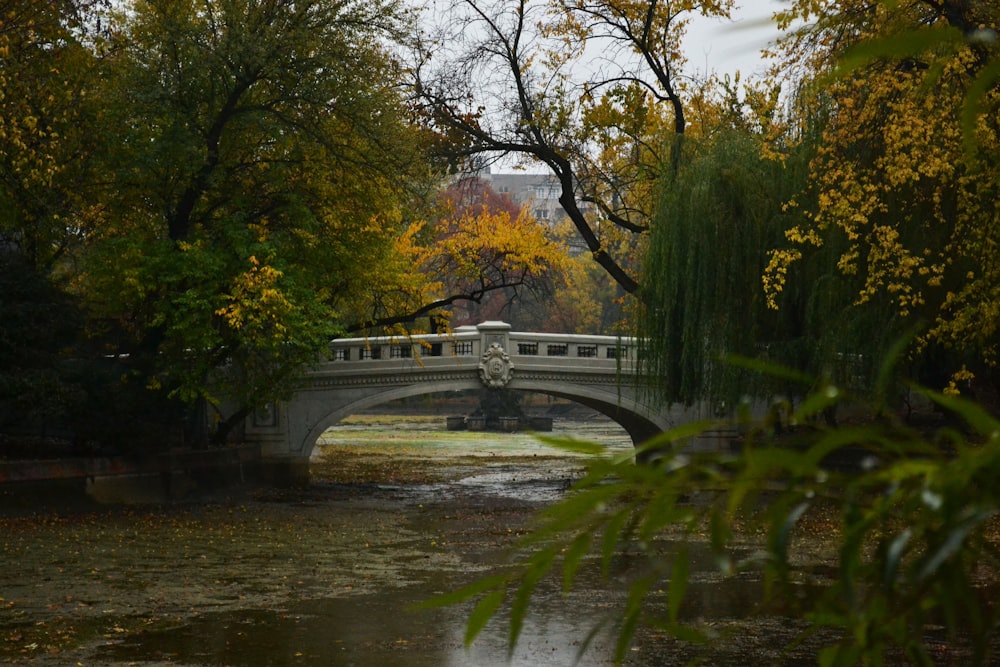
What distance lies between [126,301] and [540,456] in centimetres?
1834

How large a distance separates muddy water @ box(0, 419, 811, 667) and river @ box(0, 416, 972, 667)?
0.08 ft

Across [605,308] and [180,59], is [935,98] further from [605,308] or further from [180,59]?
[605,308]

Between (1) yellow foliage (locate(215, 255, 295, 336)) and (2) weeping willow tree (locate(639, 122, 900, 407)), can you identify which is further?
(1) yellow foliage (locate(215, 255, 295, 336))

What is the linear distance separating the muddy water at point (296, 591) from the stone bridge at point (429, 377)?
386 cm

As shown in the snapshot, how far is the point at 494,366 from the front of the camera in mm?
28469

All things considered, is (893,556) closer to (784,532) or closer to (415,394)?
(784,532)

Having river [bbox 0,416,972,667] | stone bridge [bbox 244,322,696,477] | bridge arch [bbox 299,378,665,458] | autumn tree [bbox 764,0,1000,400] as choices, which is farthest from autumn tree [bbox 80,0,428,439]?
autumn tree [bbox 764,0,1000,400]

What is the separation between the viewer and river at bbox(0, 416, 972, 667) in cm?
1018

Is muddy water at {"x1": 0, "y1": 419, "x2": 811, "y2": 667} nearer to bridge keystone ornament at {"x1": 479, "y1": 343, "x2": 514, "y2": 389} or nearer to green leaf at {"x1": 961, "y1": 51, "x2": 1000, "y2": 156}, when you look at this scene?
bridge keystone ornament at {"x1": 479, "y1": 343, "x2": 514, "y2": 389}

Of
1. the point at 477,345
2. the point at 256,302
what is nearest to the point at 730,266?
the point at 256,302

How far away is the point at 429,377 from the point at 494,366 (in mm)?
1396

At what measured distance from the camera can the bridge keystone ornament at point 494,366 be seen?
1120 inches

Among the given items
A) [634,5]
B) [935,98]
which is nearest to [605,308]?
[634,5]

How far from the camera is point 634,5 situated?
65.5 ft
